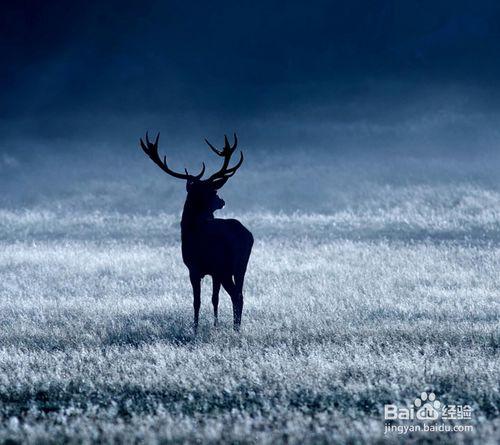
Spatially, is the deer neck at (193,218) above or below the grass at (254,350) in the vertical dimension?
above

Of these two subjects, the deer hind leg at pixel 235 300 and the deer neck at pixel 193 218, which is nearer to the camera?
the deer neck at pixel 193 218

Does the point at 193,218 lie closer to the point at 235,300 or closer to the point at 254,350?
the point at 235,300

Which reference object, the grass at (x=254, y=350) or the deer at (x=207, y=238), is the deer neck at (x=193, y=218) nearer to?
the deer at (x=207, y=238)

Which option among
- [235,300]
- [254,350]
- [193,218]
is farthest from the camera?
[235,300]

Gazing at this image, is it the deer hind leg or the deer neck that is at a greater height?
the deer neck

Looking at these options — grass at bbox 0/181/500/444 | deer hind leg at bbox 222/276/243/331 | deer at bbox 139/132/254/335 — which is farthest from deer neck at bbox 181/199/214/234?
grass at bbox 0/181/500/444

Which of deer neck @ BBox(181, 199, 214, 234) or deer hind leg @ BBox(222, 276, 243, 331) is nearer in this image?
deer neck @ BBox(181, 199, 214, 234)

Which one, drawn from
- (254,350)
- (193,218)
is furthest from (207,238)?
(254,350)

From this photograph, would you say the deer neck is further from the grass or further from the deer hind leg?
the grass

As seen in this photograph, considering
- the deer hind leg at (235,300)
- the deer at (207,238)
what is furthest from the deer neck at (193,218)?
the deer hind leg at (235,300)

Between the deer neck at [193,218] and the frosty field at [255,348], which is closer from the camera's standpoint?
the frosty field at [255,348]

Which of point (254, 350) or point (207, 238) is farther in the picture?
point (207, 238)

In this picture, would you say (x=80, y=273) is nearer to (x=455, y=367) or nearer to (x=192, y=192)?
(x=192, y=192)

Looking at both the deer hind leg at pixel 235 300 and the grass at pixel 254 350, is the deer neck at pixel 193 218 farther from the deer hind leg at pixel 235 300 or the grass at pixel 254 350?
the grass at pixel 254 350
